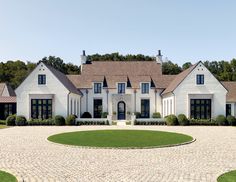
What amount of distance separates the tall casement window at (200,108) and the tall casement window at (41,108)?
17373 millimetres

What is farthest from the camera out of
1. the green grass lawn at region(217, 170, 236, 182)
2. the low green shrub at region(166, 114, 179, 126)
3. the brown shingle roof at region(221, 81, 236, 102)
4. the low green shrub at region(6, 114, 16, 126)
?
the brown shingle roof at region(221, 81, 236, 102)

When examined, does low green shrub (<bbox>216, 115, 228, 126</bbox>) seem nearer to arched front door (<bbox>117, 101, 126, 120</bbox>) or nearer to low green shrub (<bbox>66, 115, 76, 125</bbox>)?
arched front door (<bbox>117, 101, 126, 120</bbox>)

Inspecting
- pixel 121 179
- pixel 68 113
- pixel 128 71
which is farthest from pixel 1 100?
pixel 121 179

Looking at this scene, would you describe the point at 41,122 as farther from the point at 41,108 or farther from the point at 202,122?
the point at 202,122

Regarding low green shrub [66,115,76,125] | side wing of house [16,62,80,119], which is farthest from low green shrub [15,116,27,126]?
low green shrub [66,115,76,125]

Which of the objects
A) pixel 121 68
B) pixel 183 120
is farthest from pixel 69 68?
pixel 183 120

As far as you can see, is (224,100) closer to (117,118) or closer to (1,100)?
(117,118)

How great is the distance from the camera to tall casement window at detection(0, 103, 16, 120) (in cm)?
4381

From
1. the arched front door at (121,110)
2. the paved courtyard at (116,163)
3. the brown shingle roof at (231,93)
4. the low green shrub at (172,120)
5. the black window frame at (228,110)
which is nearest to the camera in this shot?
the paved courtyard at (116,163)

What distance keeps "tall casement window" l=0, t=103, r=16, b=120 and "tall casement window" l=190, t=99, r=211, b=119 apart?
980 inches

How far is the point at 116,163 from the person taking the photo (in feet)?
39.7

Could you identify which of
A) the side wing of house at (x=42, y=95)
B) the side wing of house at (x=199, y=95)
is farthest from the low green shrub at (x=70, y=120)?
the side wing of house at (x=199, y=95)

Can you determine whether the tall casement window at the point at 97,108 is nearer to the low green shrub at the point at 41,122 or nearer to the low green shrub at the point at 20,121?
the low green shrub at the point at 41,122

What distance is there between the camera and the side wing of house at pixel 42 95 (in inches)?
1452
